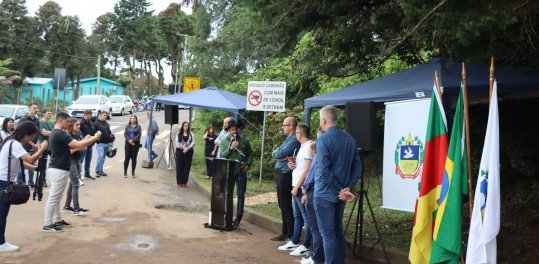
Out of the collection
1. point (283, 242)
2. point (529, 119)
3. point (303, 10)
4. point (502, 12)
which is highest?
point (303, 10)

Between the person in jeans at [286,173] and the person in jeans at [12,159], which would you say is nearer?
the person in jeans at [12,159]

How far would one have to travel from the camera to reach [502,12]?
16.6ft

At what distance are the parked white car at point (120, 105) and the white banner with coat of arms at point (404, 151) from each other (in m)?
37.1

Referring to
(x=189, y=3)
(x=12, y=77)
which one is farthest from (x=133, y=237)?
(x=12, y=77)

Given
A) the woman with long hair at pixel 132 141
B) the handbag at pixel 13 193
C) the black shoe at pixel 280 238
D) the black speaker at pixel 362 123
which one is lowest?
the black shoe at pixel 280 238

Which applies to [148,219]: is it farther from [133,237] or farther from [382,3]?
[382,3]

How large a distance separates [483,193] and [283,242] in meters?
4.29

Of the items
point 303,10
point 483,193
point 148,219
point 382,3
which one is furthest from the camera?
point 148,219

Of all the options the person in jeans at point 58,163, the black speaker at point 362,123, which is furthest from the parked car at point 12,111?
the black speaker at point 362,123

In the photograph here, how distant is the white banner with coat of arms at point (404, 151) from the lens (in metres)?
6.41

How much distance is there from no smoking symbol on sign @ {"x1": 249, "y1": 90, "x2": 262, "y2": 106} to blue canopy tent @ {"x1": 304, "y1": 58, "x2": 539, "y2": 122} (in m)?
5.20

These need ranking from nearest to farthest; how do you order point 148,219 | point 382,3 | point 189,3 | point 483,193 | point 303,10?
point 483,193
point 189,3
point 303,10
point 382,3
point 148,219

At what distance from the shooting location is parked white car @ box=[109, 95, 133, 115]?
4256cm

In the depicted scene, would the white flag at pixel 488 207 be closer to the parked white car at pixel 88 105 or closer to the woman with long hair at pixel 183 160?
the woman with long hair at pixel 183 160
